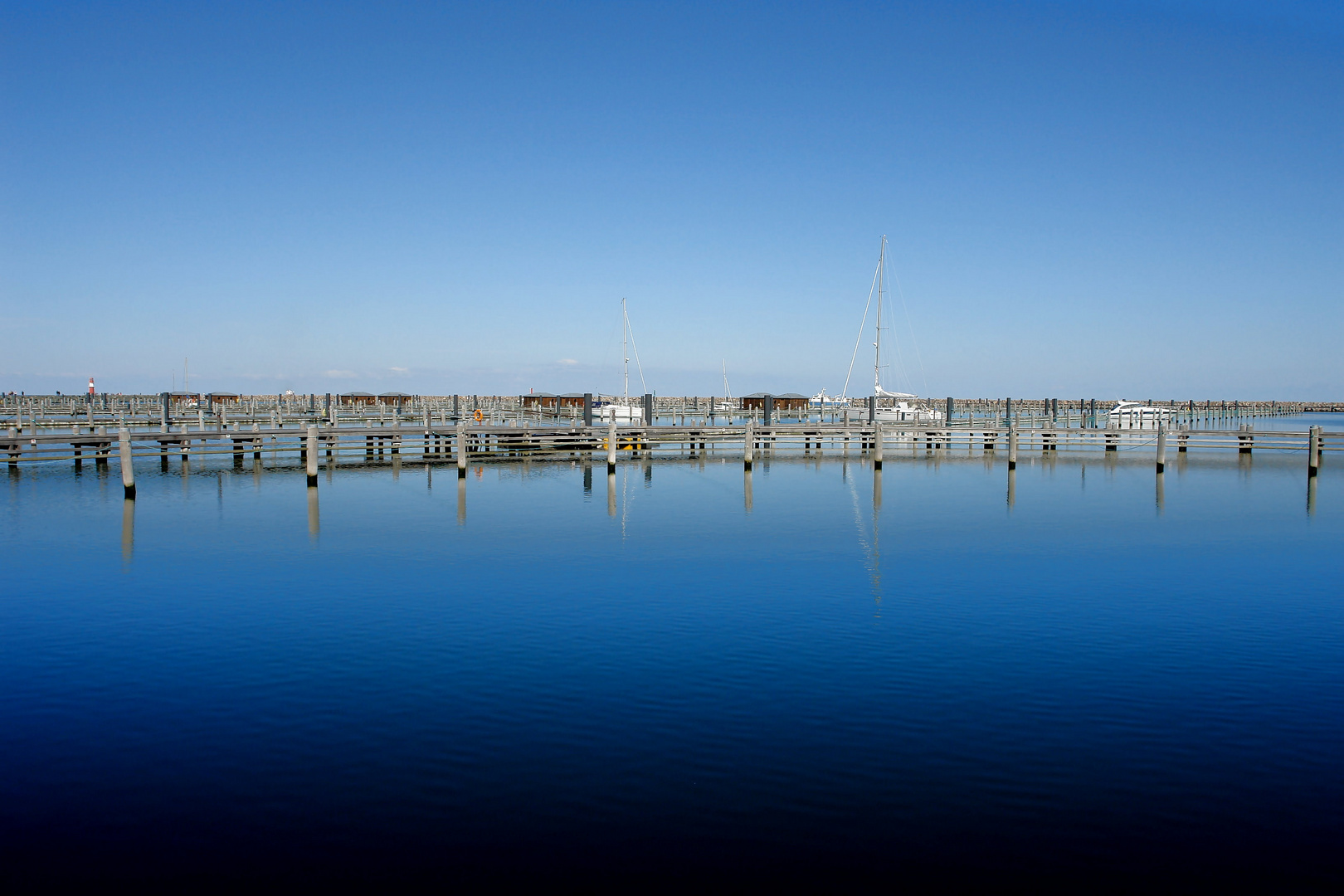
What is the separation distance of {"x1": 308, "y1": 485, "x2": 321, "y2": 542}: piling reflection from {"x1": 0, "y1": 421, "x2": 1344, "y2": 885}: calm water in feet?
0.72

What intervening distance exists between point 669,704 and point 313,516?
16.3 meters

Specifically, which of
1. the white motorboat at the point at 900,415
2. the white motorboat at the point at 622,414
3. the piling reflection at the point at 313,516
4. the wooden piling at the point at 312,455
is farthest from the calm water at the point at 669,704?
the white motorboat at the point at 900,415

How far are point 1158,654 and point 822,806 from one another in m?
6.20

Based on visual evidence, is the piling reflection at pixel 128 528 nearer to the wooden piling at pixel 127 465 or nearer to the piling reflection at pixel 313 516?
the wooden piling at pixel 127 465

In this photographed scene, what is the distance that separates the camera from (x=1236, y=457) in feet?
135

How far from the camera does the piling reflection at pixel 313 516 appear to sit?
20469 mm

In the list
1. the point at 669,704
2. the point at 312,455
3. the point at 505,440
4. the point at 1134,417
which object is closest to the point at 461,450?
the point at 312,455

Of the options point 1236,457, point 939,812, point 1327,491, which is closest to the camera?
point 939,812

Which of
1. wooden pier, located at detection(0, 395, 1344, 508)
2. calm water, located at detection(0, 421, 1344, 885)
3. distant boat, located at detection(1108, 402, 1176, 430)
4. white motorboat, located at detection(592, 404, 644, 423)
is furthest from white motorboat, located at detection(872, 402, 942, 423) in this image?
calm water, located at detection(0, 421, 1344, 885)

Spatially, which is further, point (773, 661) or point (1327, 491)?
point (1327, 491)

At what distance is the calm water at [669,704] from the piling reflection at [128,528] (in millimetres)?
372

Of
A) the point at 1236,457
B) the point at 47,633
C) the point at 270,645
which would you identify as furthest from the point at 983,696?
the point at 1236,457

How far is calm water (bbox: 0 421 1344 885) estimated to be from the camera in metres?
6.34

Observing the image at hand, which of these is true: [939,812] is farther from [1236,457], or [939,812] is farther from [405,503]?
[1236,457]
